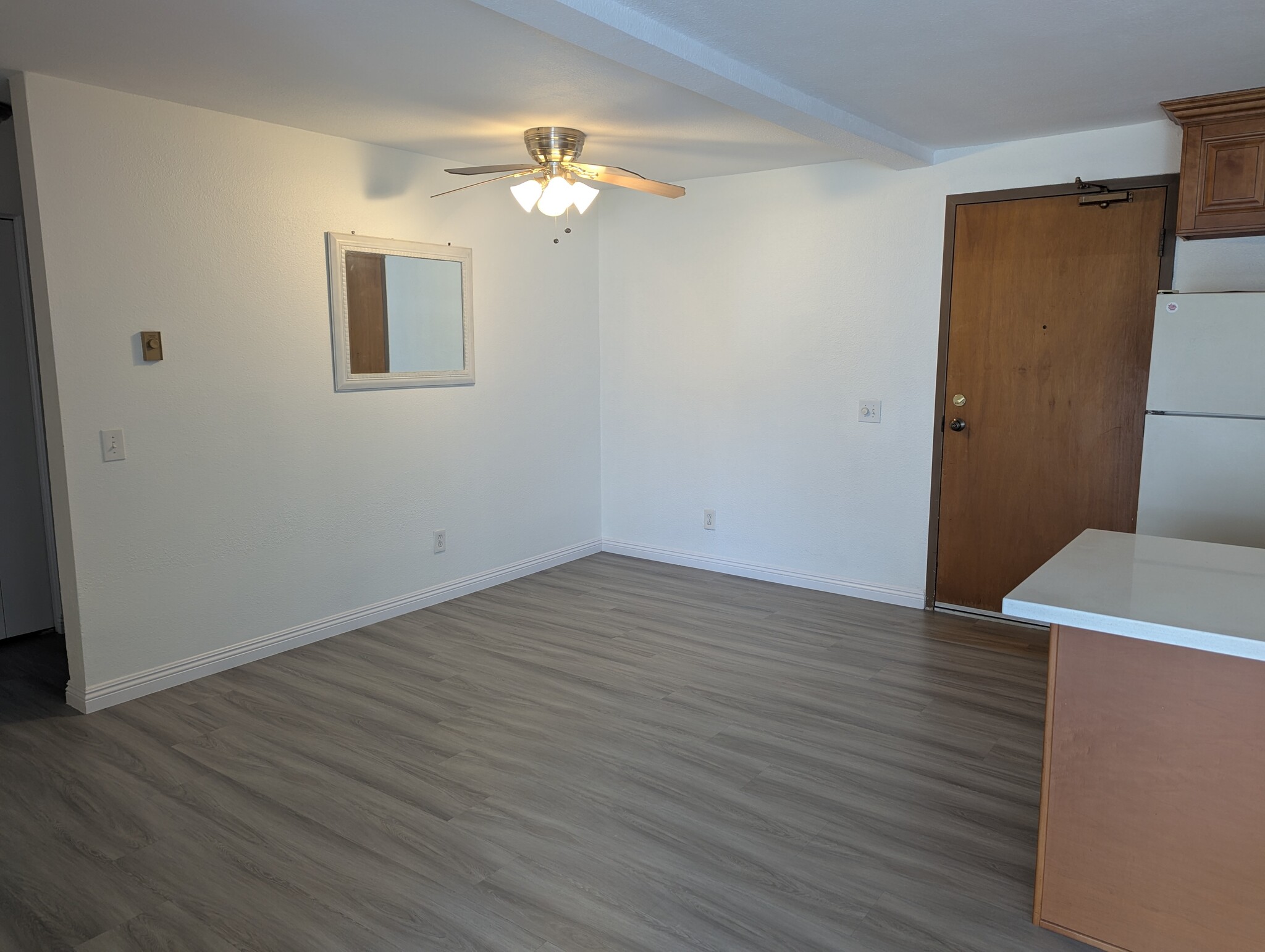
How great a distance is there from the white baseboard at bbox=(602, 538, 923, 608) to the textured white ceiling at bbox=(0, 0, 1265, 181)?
2228 mm

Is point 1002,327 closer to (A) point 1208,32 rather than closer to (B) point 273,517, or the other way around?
(A) point 1208,32

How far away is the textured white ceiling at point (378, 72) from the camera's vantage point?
2400 mm

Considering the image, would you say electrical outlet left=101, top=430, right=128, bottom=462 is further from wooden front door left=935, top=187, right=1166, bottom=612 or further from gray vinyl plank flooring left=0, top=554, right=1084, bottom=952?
wooden front door left=935, top=187, right=1166, bottom=612

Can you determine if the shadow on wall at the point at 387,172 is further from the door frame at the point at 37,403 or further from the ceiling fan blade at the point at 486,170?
the door frame at the point at 37,403

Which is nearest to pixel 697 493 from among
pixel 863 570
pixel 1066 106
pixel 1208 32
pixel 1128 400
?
pixel 863 570

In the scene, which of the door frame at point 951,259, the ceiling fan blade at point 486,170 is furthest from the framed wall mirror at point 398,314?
the door frame at point 951,259

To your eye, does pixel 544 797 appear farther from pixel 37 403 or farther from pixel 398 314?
pixel 37 403

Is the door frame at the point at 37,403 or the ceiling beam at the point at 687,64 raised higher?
the ceiling beam at the point at 687,64

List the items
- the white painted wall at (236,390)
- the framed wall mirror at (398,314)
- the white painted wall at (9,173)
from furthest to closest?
the framed wall mirror at (398,314)
the white painted wall at (9,173)
the white painted wall at (236,390)

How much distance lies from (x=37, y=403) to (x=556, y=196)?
2686 mm

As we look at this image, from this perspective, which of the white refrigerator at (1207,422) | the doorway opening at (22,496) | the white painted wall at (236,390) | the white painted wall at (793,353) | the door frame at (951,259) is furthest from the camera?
the white painted wall at (793,353)

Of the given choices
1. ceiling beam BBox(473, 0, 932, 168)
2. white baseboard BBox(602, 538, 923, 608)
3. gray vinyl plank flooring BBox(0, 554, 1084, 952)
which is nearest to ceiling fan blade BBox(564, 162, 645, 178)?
ceiling beam BBox(473, 0, 932, 168)

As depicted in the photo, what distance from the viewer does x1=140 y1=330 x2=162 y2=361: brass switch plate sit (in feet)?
10.9

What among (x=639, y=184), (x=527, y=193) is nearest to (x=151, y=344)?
(x=527, y=193)
